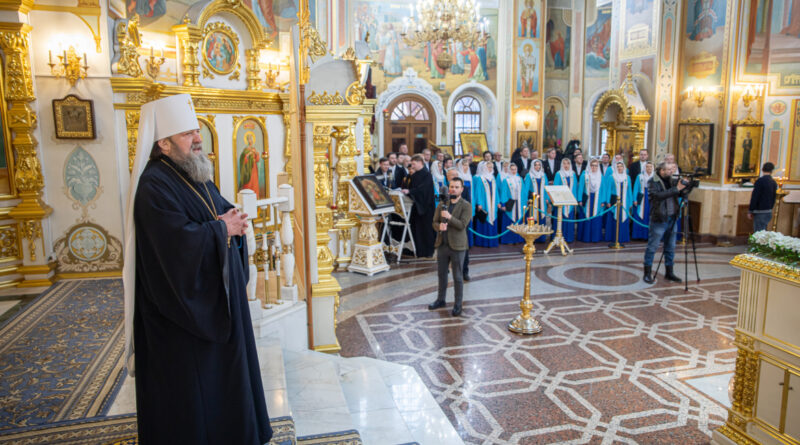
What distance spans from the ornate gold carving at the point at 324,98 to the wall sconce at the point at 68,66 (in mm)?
3855

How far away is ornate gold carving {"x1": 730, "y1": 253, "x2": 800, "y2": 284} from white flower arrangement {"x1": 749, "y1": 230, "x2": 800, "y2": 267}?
0.06m

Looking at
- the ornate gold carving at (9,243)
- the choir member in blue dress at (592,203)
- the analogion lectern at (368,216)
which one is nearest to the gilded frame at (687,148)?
the choir member in blue dress at (592,203)

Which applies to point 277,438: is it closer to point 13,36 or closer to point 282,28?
point 13,36

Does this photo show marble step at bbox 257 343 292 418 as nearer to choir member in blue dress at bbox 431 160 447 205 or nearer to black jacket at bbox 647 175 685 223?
black jacket at bbox 647 175 685 223

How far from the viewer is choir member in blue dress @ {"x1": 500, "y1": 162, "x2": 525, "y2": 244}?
1141cm

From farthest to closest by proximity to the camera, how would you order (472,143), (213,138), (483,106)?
1. (483,106)
2. (472,143)
3. (213,138)

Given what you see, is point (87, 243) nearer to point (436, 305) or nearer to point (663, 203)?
point (436, 305)

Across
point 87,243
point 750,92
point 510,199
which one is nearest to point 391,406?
point 87,243

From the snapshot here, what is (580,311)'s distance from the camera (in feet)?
22.9

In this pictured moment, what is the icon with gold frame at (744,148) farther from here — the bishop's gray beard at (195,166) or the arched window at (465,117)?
the bishop's gray beard at (195,166)

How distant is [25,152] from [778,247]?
7.94 metres

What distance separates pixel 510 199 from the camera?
37.7 ft

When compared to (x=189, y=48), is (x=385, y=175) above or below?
below

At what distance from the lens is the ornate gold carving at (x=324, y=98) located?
15.1ft
